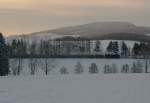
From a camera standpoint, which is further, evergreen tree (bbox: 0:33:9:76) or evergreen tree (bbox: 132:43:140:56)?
evergreen tree (bbox: 132:43:140:56)

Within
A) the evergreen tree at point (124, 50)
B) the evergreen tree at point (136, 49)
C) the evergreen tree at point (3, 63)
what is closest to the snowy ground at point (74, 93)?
the evergreen tree at point (3, 63)

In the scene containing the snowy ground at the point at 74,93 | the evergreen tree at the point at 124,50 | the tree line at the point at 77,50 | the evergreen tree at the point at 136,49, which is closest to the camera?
the snowy ground at the point at 74,93

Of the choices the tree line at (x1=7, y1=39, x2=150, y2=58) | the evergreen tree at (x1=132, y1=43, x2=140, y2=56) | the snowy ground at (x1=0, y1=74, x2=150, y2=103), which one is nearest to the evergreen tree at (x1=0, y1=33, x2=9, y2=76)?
the snowy ground at (x1=0, y1=74, x2=150, y2=103)

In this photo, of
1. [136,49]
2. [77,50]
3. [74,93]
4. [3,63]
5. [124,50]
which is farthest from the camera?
[77,50]

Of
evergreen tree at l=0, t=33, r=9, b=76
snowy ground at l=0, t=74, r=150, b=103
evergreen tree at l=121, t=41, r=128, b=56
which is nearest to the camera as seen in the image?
snowy ground at l=0, t=74, r=150, b=103

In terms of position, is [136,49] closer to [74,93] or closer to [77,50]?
[77,50]

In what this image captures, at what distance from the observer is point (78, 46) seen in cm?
17125

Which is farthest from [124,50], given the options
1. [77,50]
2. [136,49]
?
[77,50]

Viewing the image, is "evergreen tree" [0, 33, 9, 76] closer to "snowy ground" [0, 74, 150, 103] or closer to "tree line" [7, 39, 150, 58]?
"snowy ground" [0, 74, 150, 103]

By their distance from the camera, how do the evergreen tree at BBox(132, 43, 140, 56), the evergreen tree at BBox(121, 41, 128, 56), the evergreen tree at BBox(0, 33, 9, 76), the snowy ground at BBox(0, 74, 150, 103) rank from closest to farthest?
the snowy ground at BBox(0, 74, 150, 103), the evergreen tree at BBox(0, 33, 9, 76), the evergreen tree at BBox(132, 43, 140, 56), the evergreen tree at BBox(121, 41, 128, 56)

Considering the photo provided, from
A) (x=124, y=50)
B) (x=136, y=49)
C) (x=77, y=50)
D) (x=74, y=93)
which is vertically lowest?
(x=77, y=50)

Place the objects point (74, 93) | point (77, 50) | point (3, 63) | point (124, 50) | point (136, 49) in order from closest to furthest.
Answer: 1. point (74, 93)
2. point (3, 63)
3. point (136, 49)
4. point (124, 50)
5. point (77, 50)

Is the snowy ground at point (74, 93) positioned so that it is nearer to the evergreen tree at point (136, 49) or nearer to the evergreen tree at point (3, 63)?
the evergreen tree at point (3, 63)

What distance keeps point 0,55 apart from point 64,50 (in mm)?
114778
